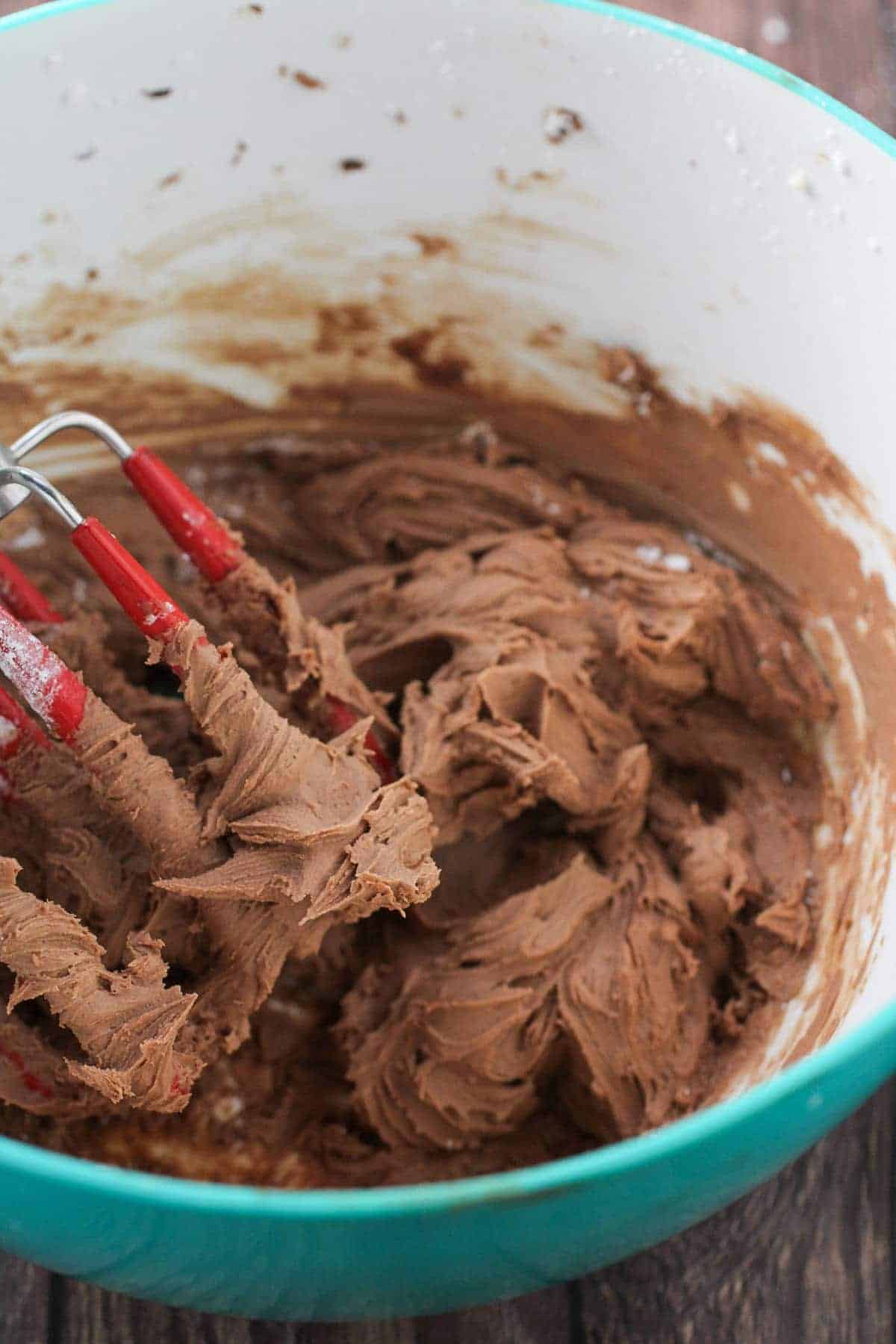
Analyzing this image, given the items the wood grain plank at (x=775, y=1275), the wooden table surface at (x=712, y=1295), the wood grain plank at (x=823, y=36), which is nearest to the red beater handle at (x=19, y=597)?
the wooden table surface at (x=712, y=1295)

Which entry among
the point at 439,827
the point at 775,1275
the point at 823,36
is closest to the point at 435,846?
the point at 439,827

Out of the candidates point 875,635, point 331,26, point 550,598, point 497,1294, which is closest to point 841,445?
point 875,635

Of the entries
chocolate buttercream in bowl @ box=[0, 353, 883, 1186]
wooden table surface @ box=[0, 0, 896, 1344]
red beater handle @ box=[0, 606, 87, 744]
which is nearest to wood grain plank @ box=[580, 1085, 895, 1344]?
wooden table surface @ box=[0, 0, 896, 1344]

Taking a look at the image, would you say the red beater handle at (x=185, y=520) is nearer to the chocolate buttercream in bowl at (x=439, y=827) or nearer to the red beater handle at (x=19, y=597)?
the chocolate buttercream in bowl at (x=439, y=827)

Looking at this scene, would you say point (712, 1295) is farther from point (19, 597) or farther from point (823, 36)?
point (823, 36)

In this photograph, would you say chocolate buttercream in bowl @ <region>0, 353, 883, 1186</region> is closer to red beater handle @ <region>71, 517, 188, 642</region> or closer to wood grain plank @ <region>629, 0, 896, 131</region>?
red beater handle @ <region>71, 517, 188, 642</region>

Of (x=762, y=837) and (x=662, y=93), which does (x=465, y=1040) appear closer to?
(x=762, y=837)
